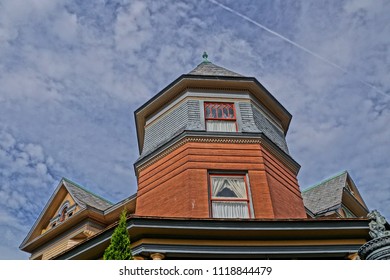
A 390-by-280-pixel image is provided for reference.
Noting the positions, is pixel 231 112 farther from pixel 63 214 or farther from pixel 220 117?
pixel 63 214

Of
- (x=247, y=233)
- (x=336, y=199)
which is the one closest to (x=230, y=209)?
(x=247, y=233)

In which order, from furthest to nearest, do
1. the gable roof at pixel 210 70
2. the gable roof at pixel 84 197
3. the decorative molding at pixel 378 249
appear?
1. the gable roof at pixel 84 197
2. the gable roof at pixel 210 70
3. the decorative molding at pixel 378 249

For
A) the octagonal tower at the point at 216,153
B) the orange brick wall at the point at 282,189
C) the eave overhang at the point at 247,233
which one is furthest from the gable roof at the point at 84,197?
the eave overhang at the point at 247,233

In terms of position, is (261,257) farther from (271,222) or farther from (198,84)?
(198,84)

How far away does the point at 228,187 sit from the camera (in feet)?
43.2

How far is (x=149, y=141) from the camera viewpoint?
53.6 ft

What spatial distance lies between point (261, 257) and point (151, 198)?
5.51 m

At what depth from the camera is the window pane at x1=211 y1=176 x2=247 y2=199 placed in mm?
12891

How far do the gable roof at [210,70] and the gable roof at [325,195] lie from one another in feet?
29.4

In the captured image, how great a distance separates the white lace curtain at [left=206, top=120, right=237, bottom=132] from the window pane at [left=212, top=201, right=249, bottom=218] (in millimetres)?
3301

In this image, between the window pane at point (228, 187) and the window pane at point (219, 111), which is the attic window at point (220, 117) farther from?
the window pane at point (228, 187)

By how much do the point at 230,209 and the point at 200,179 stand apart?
4.79 feet

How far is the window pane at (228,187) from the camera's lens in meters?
12.9
